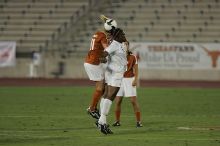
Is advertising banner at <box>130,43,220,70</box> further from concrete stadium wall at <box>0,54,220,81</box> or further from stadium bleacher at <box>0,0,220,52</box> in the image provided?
stadium bleacher at <box>0,0,220,52</box>

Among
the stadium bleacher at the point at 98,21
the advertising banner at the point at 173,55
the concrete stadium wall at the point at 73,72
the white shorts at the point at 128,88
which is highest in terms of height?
the white shorts at the point at 128,88

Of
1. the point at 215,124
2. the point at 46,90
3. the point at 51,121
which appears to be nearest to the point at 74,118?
the point at 51,121

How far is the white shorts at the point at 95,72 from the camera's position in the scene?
1748 cm

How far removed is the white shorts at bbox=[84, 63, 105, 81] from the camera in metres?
17.5

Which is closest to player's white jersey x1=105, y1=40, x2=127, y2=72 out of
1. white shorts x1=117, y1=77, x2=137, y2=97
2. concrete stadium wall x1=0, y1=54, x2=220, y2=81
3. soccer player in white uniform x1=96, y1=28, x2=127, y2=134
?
soccer player in white uniform x1=96, y1=28, x2=127, y2=134

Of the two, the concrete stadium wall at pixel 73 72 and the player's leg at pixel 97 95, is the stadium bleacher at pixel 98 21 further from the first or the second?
the player's leg at pixel 97 95

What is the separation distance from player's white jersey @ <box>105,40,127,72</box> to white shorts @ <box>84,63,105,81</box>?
2066mm

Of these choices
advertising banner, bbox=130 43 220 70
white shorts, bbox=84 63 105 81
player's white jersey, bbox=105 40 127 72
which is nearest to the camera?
player's white jersey, bbox=105 40 127 72

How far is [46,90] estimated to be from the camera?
30.7 meters

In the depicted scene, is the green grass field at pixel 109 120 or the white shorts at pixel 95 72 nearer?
the green grass field at pixel 109 120

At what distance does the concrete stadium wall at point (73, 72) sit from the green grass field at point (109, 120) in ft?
23.8

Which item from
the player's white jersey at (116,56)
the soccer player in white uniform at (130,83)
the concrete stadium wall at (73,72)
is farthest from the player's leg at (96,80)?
the concrete stadium wall at (73,72)

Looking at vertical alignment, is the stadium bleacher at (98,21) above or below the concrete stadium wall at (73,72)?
above

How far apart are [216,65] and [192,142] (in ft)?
75.8
